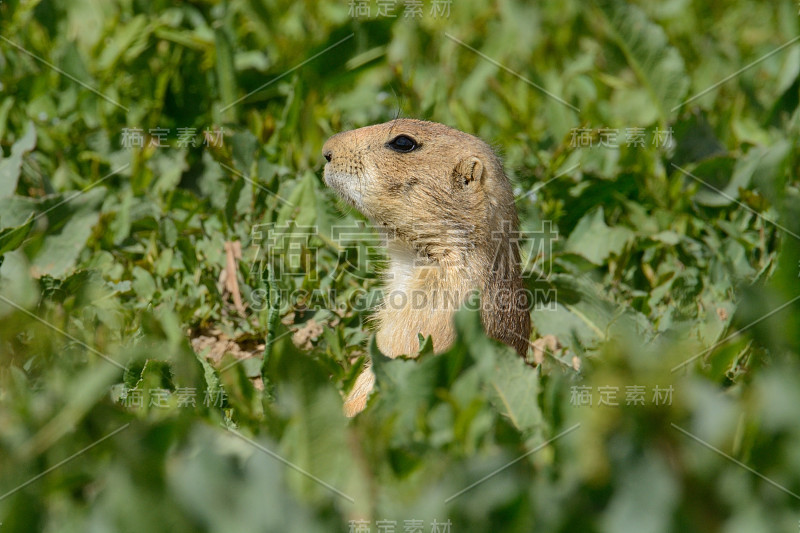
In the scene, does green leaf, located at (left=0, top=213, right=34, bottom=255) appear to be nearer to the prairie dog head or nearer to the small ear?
the prairie dog head

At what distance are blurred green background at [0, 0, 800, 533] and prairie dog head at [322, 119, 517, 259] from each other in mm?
443

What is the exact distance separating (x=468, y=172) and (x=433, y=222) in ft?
0.85

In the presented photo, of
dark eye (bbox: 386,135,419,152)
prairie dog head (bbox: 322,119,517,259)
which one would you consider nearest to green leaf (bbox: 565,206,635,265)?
prairie dog head (bbox: 322,119,517,259)

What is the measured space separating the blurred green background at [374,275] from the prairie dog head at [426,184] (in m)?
0.44

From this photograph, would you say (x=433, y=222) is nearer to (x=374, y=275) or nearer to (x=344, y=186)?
(x=344, y=186)

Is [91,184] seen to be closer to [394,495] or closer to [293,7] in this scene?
[293,7]

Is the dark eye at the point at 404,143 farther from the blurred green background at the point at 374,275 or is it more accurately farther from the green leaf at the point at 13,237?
the green leaf at the point at 13,237

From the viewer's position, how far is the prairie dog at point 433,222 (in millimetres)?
3295

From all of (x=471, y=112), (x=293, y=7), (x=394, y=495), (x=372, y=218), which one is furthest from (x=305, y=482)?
(x=293, y=7)

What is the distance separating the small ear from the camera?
143 inches

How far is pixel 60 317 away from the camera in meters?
3.19

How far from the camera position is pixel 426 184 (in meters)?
3.65

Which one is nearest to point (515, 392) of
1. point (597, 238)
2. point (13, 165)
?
point (597, 238)

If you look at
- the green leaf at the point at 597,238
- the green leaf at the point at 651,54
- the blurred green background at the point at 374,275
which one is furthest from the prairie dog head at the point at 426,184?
the green leaf at the point at 651,54
